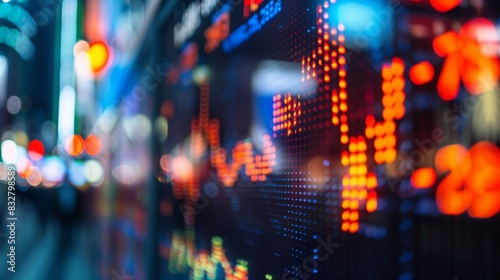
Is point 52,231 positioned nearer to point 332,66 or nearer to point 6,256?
point 6,256

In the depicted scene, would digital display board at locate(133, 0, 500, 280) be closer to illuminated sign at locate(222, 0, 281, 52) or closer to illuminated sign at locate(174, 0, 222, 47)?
illuminated sign at locate(222, 0, 281, 52)

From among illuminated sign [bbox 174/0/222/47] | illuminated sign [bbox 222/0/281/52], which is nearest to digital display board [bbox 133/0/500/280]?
illuminated sign [bbox 222/0/281/52]

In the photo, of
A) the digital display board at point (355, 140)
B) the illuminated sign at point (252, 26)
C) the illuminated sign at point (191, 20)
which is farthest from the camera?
the illuminated sign at point (191, 20)

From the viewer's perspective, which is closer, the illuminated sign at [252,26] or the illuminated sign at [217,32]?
the illuminated sign at [252,26]

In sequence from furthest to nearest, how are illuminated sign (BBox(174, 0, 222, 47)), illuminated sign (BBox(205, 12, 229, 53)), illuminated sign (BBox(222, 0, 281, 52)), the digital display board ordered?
illuminated sign (BBox(174, 0, 222, 47))
illuminated sign (BBox(205, 12, 229, 53))
illuminated sign (BBox(222, 0, 281, 52))
the digital display board

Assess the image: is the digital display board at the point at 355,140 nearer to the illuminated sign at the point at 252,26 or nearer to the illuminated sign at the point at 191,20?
the illuminated sign at the point at 252,26

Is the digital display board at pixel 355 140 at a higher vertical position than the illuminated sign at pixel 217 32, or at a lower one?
lower

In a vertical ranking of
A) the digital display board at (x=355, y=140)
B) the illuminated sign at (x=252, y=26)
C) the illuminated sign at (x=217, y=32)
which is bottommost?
the digital display board at (x=355, y=140)

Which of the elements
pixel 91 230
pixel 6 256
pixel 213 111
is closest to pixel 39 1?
pixel 6 256

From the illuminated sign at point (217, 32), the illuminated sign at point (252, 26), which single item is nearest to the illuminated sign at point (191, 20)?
the illuminated sign at point (217, 32)

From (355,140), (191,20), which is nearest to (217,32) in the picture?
(191,20)

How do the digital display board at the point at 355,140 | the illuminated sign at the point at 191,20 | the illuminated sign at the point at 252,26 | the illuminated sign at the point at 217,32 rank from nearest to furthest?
the digital display board at the point at 355,140 → the illuminated sign at the point at 252,26 → the illuminated sign at the point at 217,32 → the illuminated sign at the point at 191,20

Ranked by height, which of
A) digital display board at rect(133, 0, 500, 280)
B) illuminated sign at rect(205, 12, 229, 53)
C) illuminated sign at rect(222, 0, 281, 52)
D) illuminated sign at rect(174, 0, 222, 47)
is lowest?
digital display board at rect(133, 0, 500, 280)

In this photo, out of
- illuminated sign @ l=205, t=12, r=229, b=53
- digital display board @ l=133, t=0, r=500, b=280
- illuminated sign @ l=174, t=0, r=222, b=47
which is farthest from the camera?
illuminated sign @ l=174, t=0, r=222, b=47
